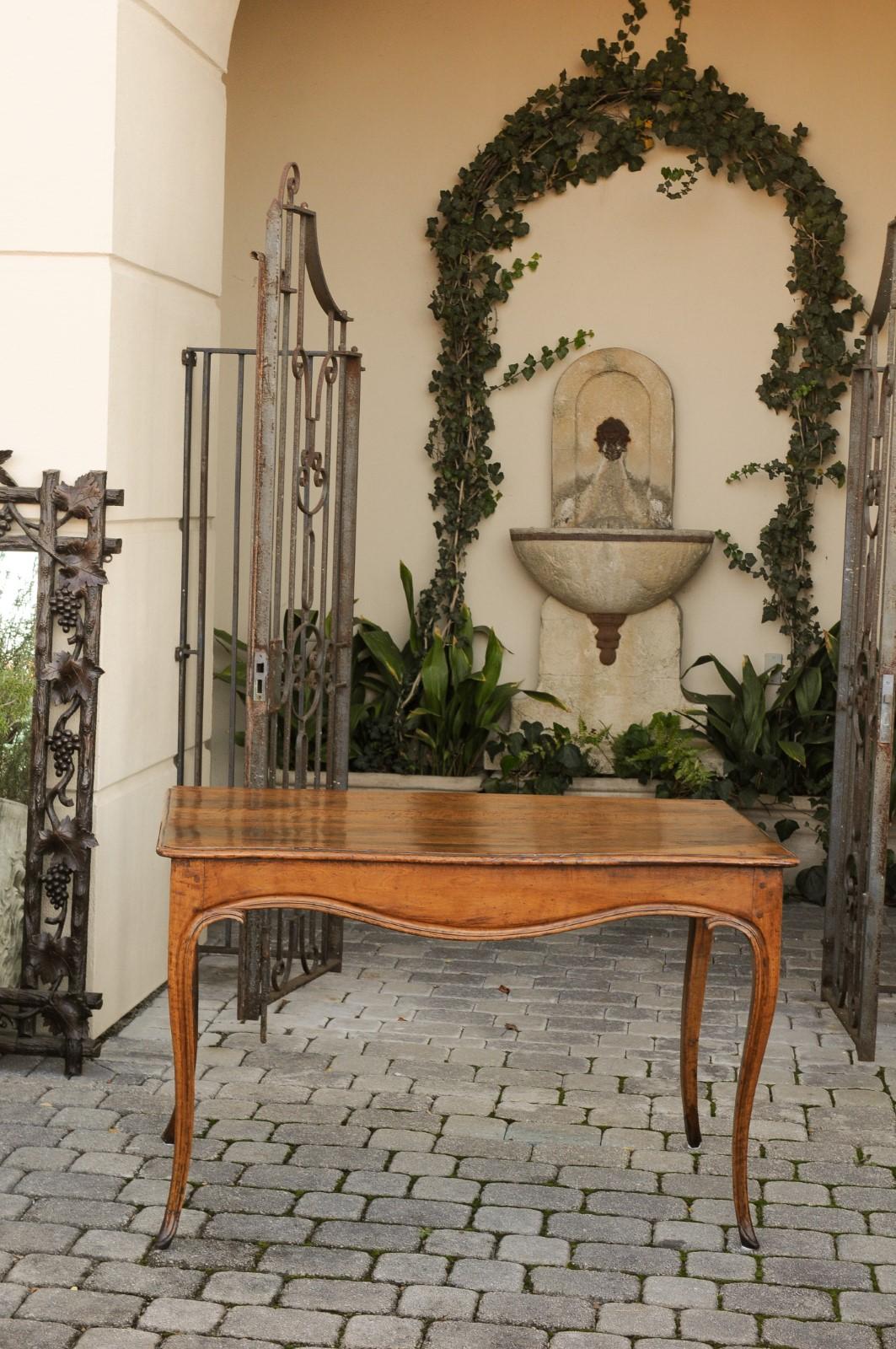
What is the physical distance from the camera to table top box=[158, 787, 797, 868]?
9.77 feet

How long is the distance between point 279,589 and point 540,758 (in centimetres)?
273

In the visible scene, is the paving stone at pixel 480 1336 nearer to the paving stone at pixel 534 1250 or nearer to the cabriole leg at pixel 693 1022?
the paving stone at pixel 534 1250

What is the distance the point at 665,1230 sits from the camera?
3172 millimetres

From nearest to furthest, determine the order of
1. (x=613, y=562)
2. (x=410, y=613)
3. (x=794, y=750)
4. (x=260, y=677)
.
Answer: (x=260, y=677)
(x=794, y=750)
(x=613, y=562)
(x=410, y=613)

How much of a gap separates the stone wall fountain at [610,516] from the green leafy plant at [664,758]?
0.26m

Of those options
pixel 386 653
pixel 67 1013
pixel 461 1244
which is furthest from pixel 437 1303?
pixel 386 653

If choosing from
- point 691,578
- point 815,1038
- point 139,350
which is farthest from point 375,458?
point 815,1038

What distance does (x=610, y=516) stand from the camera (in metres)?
6.93

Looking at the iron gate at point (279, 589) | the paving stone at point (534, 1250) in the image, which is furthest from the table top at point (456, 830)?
the paving stone at point (534, 1250)

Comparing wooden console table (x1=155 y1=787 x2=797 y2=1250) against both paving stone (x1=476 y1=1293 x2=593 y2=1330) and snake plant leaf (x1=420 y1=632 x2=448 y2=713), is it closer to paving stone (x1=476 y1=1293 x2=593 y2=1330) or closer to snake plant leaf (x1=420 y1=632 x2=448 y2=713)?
paving stone (x1=476 y1=1293 x2=593 y2=1330)

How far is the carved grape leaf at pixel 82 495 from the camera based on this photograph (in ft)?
13.3

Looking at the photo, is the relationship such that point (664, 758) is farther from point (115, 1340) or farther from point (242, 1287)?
point (115, 1340)

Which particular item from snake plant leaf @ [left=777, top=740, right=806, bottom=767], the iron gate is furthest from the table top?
snake plant leaf @ [left=777, top=740, right=806, bottom=767]

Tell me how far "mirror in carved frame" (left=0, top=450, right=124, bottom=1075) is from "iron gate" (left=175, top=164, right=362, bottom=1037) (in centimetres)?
43
